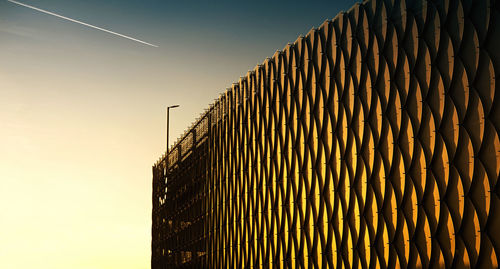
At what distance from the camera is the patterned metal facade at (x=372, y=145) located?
37.9 meters

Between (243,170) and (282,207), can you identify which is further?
(243,170)

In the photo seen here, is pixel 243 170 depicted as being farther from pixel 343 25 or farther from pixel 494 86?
pixel 494 86

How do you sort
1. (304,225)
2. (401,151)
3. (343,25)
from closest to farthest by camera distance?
(401,151), (343,25), (304,225)

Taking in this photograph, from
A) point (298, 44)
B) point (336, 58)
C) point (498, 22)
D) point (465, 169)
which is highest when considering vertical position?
point (298, 44)

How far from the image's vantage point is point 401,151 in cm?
4347

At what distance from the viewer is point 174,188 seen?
100500 mm

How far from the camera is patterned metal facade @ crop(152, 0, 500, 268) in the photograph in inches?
1494

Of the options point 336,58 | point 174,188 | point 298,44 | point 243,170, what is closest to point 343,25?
point 336,58

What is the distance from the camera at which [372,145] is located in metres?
46.8

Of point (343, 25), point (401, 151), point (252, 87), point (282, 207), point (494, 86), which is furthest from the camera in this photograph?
point (252, 87)

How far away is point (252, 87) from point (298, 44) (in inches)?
432

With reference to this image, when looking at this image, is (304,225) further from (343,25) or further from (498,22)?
(498,22)

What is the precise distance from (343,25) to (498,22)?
50.1ft

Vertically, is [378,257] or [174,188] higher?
[174,188]
